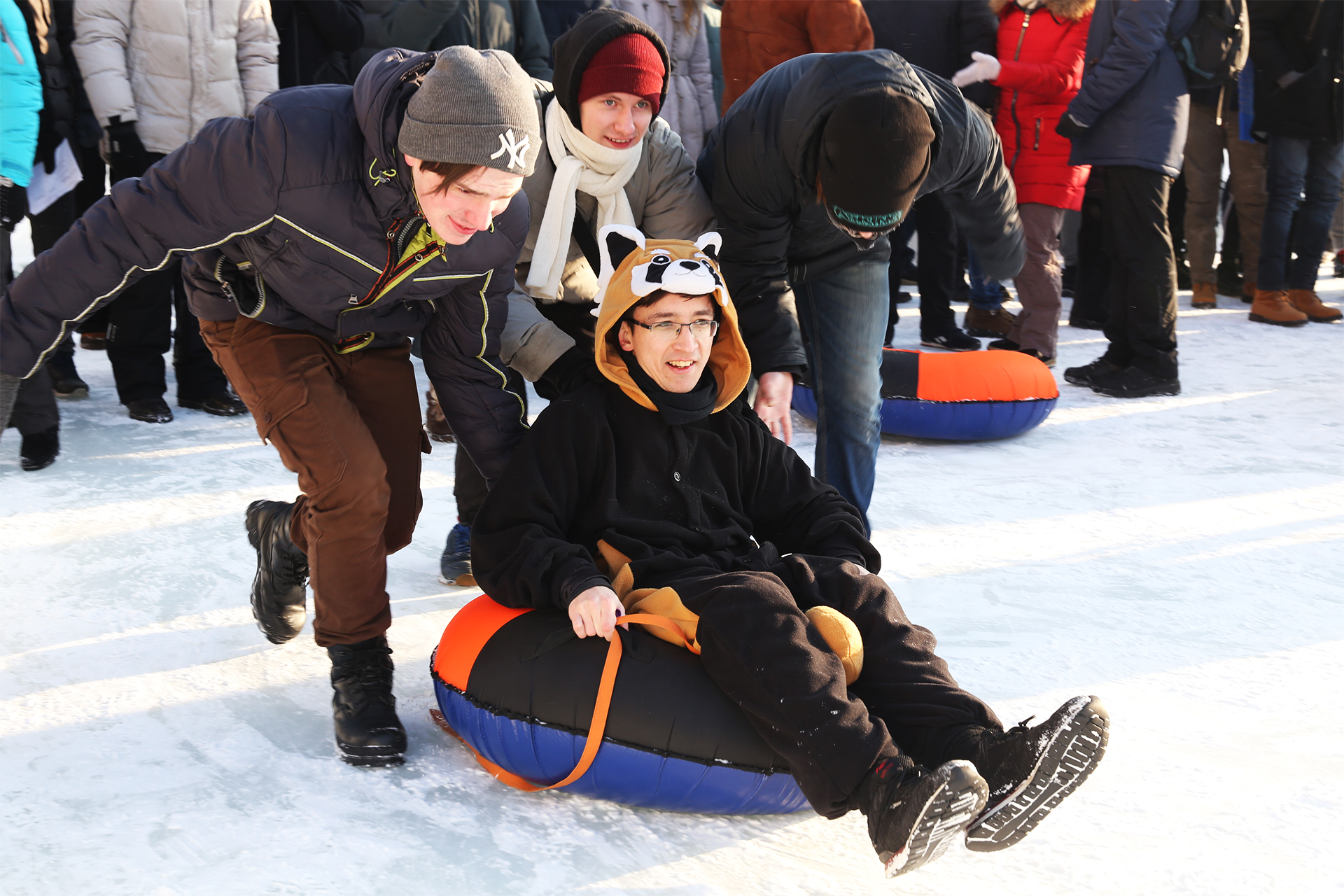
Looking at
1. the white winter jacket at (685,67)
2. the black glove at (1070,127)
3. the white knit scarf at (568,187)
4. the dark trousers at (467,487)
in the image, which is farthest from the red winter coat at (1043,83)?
the dark trousers at (467,487)

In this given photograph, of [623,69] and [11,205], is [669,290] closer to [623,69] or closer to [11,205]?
[623,69]

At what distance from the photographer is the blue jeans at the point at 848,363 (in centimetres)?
279

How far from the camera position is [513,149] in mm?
1777

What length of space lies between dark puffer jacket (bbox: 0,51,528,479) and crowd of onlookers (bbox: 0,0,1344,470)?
58.9 inches

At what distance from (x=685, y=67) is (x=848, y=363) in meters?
3.02

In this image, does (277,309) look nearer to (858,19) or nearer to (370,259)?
(370,259)

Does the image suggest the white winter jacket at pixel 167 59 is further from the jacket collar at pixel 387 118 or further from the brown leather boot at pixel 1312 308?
the brown leather boot at pixel 1312 308

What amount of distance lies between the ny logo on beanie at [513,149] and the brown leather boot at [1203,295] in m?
6.02

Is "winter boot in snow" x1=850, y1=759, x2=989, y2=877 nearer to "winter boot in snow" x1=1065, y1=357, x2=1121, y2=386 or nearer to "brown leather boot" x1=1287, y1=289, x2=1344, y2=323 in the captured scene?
"winter boot in snow" x1=1065, y1=357, x2=1121, y2=386

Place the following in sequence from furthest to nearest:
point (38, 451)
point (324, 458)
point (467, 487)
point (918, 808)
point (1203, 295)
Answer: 1. point (1203, 295)
2. point (38, 451)
3. point (467, 487)
4. point (324, 458)
5. point (918, 808)

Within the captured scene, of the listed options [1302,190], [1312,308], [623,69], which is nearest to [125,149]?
[623,69]

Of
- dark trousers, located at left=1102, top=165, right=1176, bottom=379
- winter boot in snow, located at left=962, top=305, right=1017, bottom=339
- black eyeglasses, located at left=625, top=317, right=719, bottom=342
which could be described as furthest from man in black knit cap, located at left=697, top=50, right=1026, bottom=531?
winter boot in snow, located at left=962, top=305, right=1017, bottom=339

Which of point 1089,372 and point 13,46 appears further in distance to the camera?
point 1089,372

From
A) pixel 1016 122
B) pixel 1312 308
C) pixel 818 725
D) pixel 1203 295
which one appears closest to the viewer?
pixel 818 725
